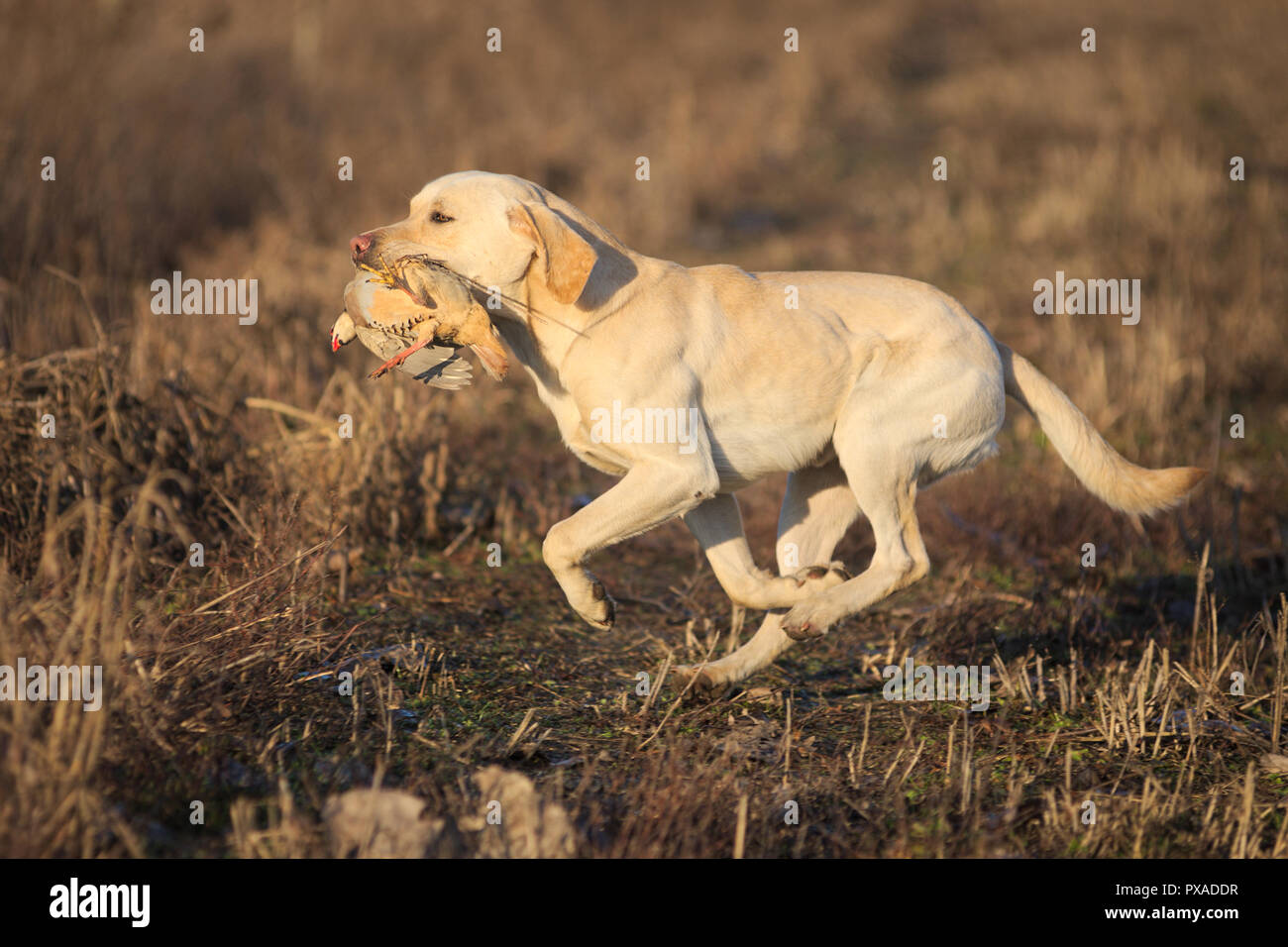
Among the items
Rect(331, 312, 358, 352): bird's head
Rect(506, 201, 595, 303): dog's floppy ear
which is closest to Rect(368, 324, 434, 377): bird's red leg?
Rect(331, 312, 358, 352): bird's head

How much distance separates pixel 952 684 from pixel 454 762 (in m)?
1.84

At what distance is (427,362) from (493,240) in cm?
45

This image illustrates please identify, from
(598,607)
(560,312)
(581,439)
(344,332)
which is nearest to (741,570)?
(598,607)

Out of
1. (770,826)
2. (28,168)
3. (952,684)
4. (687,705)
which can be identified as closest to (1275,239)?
(952,684)

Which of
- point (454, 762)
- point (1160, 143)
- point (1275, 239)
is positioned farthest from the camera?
point (1160, 143)

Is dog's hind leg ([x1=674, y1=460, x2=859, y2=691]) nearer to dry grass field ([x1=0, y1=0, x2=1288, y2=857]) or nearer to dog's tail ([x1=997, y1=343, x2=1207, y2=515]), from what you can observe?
dry grass field ([x1=0, y1=0, x2=1288, y2=857])

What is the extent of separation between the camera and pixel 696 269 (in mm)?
4332

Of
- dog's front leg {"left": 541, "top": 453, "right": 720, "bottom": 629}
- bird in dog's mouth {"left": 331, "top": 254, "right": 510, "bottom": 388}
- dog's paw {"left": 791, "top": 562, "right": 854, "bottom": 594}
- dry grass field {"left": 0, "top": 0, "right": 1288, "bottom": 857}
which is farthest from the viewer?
dog's paw {"left": 791, "top": 562, "right": 854, "bottom": 594}

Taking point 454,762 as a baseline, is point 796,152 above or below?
above

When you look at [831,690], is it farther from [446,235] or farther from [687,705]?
[446,235]

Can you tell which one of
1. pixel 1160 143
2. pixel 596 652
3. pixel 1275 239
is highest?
pixel 1160 143

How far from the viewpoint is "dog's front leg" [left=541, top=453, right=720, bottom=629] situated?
3801 millimetres

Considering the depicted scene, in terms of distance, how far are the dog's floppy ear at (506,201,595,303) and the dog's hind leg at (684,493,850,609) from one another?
977 mm

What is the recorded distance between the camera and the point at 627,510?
380 centimetres
